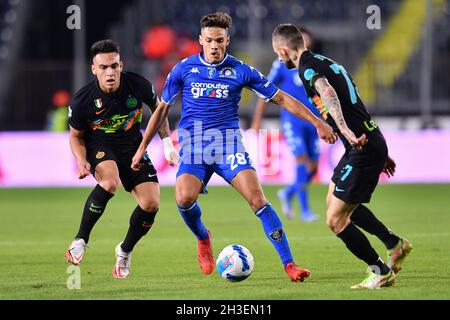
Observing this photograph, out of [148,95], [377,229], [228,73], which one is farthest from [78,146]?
[377,229]

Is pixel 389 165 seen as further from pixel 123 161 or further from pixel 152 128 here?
pixel 123 161

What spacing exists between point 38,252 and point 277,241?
3.40m

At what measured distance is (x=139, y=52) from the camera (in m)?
24.9

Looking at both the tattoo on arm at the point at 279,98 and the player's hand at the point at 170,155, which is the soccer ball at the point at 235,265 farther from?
the tattoo on arm at the point at 279,98

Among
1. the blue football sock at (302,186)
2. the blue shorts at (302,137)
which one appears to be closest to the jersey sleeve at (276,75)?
the blue shorts at (302,137)

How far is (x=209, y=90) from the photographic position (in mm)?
8727

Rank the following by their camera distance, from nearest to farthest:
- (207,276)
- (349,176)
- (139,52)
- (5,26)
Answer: (349,176), (207,276), (139,52), (5,26)

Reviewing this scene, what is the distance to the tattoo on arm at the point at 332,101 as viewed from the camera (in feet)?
26.0

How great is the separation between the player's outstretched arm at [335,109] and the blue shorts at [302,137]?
5913 mm

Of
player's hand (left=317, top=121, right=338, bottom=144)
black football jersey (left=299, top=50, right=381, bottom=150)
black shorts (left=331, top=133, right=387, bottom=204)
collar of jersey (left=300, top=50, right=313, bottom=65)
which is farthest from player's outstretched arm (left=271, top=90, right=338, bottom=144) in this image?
collar of jersey (left=300, top=50, right=313, bottom=65)

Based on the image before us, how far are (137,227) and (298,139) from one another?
5.35 metres
